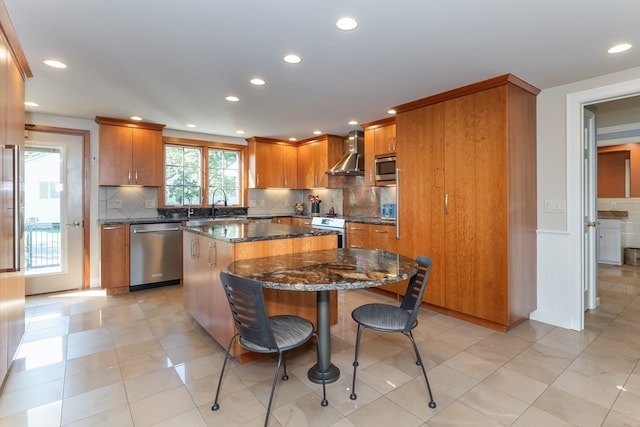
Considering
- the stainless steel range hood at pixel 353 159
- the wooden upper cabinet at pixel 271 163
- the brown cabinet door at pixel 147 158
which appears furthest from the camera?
the wooden upper cabinet at pixel 271 163

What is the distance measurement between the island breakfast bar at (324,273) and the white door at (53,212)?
357 centimetres

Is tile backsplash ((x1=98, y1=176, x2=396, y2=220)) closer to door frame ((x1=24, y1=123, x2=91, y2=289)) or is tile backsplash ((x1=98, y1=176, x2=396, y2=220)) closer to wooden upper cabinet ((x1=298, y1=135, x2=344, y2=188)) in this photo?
door frame ((x1=24, y1=123, x2=91, y2=289))

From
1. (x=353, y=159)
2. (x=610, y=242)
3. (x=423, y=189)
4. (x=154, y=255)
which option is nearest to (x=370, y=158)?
(x=353, y=159)

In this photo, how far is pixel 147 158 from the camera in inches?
187

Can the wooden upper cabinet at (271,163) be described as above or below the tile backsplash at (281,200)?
above

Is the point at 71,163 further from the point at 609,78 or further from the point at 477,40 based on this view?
the point at 609,78

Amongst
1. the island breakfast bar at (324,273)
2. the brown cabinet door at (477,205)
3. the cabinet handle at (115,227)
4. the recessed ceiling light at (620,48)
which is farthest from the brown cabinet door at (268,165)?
the recessed ceiling light at (620,48)

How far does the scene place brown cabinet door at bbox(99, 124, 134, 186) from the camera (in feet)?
14.6

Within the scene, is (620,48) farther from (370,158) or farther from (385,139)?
(370,158)

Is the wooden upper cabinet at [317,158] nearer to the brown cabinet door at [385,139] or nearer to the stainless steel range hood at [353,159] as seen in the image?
the stainless steel range hood at [353,159]

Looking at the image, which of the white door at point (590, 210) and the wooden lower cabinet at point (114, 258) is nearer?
the white door at point (590, 210)

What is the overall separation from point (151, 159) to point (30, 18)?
9.39 feet

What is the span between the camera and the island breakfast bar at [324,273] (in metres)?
1.65

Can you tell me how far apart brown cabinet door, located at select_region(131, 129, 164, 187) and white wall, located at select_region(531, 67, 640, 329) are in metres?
4.86
